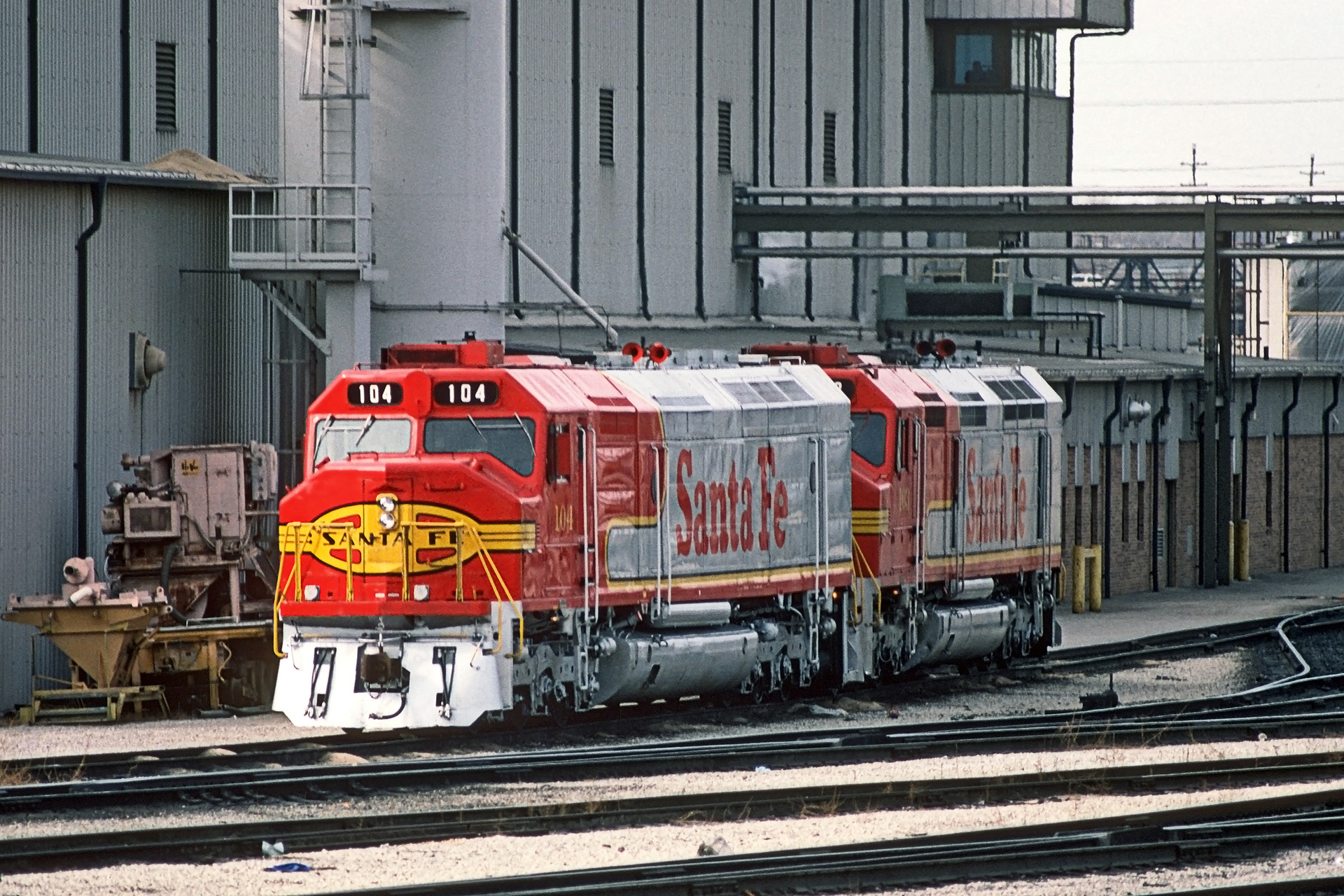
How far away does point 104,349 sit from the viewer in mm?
25984

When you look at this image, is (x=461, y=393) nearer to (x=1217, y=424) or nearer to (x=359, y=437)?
(x=359, y=437)

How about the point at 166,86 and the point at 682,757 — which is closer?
the point at 682,757

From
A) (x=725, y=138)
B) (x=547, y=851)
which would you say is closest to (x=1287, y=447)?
(x=725, y=138)

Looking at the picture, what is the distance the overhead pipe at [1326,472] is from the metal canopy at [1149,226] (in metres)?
6.26

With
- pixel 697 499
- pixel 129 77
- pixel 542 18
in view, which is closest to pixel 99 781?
pixel 697 499

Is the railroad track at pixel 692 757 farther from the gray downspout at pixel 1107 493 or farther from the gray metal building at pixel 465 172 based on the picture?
the gray downspout at pixel 1107 493

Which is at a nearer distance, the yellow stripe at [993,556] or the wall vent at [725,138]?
the yellow stripe at [993,556]

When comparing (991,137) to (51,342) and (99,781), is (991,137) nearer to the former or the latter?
(51,342)

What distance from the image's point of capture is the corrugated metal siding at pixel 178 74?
33156 millimetres

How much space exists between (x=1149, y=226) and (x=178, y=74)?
2041 centimetres

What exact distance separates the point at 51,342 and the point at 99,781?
9569mm

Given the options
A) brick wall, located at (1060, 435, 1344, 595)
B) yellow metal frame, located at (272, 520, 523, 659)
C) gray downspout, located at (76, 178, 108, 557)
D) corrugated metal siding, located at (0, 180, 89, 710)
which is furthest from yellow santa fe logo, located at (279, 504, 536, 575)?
brick wall, located at (1060, 435, 1344, 595)

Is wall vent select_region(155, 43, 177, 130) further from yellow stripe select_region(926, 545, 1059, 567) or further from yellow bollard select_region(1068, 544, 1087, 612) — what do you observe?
yellow bollard select_region(1068, 544, 1087, 612)

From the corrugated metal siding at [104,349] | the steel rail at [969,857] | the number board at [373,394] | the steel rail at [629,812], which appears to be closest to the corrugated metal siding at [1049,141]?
the corrugated metal siding at [104,349]
